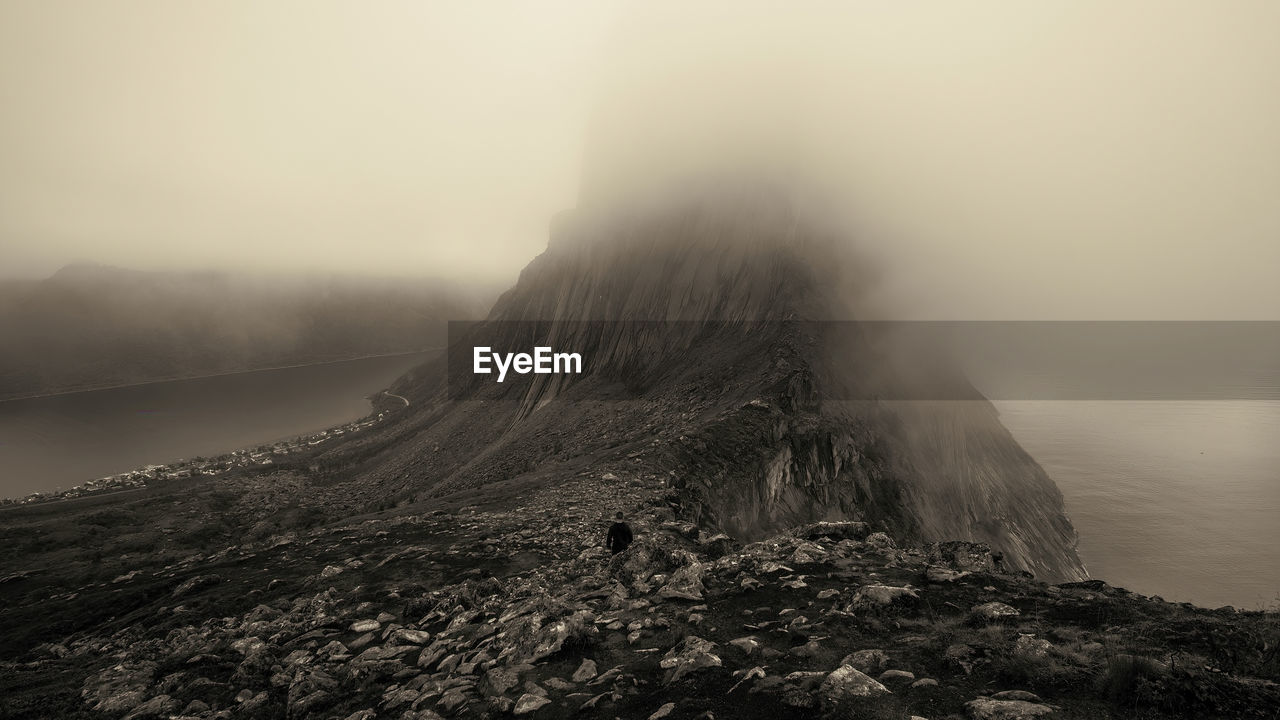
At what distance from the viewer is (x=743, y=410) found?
28.1 meters

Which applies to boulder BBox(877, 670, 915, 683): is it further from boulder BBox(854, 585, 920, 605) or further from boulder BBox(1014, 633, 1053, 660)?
boulder BBox(854, 585, 920, 605)

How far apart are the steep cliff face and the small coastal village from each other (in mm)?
27955

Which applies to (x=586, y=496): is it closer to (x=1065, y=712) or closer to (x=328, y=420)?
(x=1065, y=712)

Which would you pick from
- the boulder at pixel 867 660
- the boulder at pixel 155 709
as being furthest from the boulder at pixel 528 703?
the boulder at pixel 155 709

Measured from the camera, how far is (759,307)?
4053 cm

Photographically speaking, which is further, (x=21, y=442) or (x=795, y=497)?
(x=21, y=442)

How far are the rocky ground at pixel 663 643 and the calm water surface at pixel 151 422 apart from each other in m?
94.3

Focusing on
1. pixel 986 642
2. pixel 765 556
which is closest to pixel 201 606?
pixel 765 556

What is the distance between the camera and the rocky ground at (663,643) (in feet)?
22.8

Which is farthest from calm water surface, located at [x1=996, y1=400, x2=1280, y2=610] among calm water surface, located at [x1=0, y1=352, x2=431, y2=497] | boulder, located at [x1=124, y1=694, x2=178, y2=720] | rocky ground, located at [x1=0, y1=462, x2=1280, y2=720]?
calm water surface, located at [x1=0, y1=352, x2=431, y2=497]

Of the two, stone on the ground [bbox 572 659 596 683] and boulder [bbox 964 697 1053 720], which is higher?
boulder [bbox 964 697 1053 720]

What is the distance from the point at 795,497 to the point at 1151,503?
61581 mm

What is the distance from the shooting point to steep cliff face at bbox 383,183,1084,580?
26219 millimetres

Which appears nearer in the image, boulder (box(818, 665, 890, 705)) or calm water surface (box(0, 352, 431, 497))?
boulder (box(818, 665, 890, 705))
